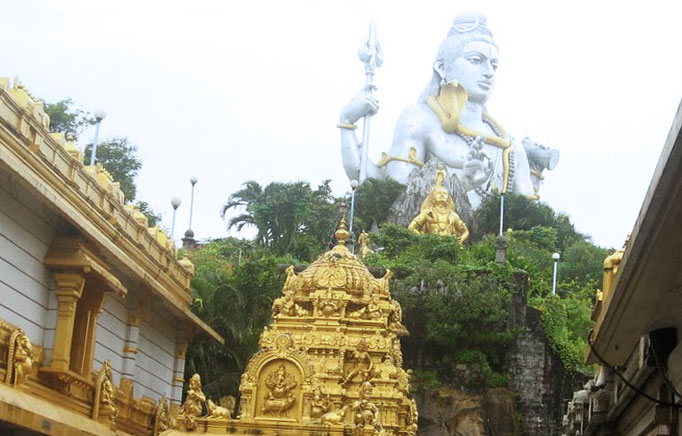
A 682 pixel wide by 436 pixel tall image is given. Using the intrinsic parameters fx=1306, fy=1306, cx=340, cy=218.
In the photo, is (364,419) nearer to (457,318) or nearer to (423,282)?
(457,318)

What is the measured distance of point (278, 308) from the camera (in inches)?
1204

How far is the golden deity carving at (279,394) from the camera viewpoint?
2580cm

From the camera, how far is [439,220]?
→ 62.6 metres

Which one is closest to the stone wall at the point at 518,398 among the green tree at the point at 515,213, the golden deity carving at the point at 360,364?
the golden deity carving at the point at 360,364

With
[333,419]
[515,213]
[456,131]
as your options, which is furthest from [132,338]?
[456,131]

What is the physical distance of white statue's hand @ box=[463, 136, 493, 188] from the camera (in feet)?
252

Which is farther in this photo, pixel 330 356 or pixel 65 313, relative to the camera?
pixel 330 356

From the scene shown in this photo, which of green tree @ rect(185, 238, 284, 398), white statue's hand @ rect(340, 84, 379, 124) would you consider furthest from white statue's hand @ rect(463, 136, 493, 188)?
green tree @ rect(185, 238, 284, 398)

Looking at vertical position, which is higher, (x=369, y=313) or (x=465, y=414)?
(x=465, y=414)

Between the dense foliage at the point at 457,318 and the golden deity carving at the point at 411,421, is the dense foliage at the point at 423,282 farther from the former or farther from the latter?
the golden deity carving at the point at 411,421

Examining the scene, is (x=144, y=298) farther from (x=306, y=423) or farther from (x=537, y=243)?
(x=537, y=243)

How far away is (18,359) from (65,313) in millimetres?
2469

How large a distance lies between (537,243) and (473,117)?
57.1 ft

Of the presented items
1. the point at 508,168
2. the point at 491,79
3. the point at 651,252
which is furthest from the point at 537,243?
the point at 651,252
